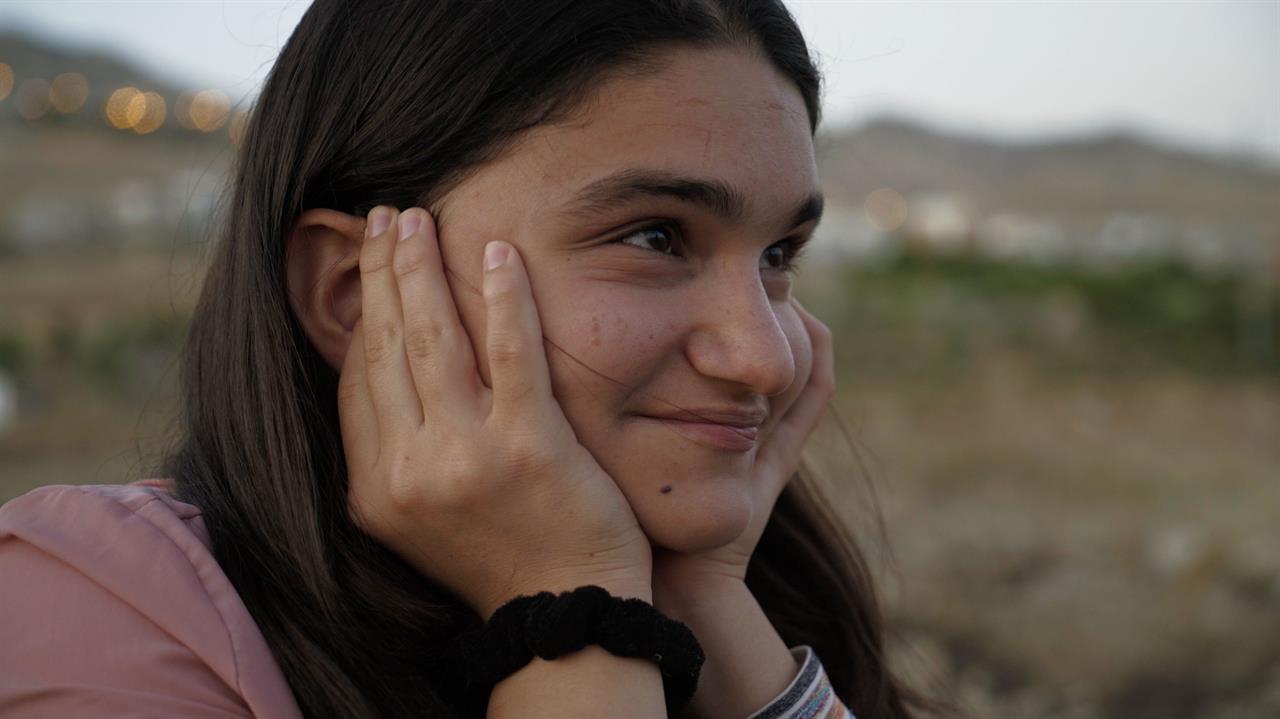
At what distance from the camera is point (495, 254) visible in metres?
1.61

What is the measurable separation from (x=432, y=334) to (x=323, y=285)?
294 mm

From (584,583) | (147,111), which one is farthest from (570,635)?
(147,111)

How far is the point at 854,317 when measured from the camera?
24.3 meters

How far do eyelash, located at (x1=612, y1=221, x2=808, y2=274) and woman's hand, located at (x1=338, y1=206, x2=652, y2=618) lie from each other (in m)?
0.21

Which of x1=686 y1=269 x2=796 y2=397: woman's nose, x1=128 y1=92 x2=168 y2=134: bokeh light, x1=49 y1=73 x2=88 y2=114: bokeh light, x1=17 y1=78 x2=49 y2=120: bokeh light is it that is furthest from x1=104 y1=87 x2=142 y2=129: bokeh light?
x1=686 y1=269 x2=796 y2=397: woman's nose

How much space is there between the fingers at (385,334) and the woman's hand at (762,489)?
22.3 inches

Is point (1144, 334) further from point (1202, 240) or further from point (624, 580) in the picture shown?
point (624, 580)

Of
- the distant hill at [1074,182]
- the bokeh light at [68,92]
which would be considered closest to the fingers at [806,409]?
the distant hill at [1074,182]

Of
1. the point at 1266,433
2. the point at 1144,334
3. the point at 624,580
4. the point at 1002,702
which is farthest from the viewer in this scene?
the point at 1144,334

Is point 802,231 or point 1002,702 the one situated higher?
point 802,231

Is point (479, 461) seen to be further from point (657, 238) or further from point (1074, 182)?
point (1074, 182)

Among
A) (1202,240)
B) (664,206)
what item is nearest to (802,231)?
(664,206)

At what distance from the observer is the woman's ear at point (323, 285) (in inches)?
71.2

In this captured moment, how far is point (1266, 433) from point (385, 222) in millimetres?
17043
